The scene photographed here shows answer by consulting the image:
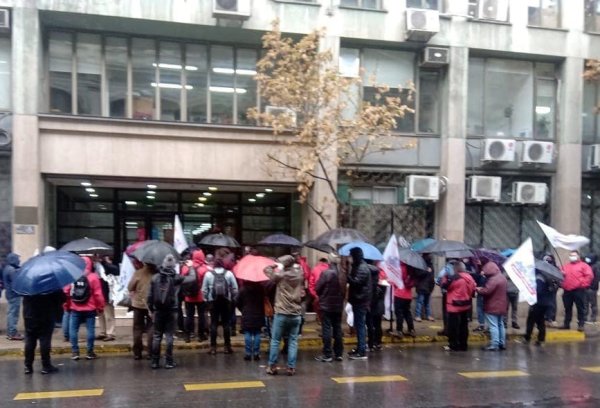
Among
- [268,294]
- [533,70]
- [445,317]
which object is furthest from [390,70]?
[268,294]

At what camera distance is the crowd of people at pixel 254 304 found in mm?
9492

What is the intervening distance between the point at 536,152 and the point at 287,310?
34.2 feet

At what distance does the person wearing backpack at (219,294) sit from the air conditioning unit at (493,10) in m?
10.8

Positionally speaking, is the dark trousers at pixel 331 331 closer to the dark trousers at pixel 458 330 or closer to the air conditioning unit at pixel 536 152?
the dark trousers at pixel 458 330

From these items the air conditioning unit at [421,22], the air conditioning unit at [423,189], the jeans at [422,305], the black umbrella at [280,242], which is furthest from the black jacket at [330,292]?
the air conditioning unit at [421,22]

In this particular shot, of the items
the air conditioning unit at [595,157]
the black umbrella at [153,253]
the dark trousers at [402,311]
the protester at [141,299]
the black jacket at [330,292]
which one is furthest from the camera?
the air conditioning unit at [595,157]

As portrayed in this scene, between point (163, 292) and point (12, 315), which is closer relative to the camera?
point (163, 292)

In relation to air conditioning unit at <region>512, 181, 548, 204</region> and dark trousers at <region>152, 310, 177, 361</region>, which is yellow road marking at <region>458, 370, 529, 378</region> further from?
air conditioning unit at <region>512, 181, 548, 204</region>

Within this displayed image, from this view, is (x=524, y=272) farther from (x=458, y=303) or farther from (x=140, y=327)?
(x=140, y=327)

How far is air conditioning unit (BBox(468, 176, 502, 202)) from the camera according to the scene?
16.5m

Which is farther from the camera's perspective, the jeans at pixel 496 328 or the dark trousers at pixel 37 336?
the jeans at pixel 496 328

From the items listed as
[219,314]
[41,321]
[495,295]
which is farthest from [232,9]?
[495,295]

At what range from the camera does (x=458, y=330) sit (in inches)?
459

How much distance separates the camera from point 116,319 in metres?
13.8
